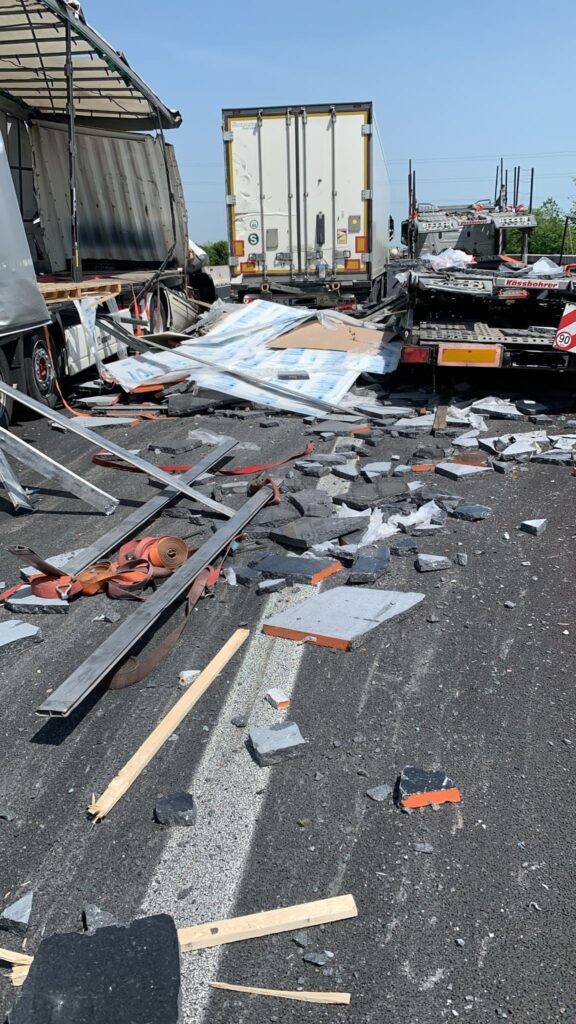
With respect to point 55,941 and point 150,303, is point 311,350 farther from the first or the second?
point 55,941

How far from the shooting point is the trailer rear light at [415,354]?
9.28 metres

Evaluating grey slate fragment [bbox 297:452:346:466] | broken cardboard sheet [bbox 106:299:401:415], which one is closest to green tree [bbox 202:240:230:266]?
broken cardboard sheet [bbox 106:299:401:415]

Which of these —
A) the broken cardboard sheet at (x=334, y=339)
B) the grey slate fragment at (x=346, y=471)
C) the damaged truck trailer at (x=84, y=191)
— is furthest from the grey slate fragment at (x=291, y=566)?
the broken cardboard sheet at (x=334, y=339)

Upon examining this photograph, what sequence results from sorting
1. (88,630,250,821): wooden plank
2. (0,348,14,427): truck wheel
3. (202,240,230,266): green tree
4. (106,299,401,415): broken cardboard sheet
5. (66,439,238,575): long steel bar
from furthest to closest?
(202,240,230,266): green tree
(106,299,401,415): broken cardboard sheet
(0,348,14,427): truck wheel
(66,439,238,575): long steel bar
(88,630,250,821): wooden plank

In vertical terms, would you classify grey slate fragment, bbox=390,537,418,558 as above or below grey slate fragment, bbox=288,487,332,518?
below

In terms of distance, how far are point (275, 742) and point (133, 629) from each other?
1.08 meters

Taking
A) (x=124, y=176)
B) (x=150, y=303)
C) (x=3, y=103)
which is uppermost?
(x=3, y=103)

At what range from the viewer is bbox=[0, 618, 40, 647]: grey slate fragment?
432 centimetres

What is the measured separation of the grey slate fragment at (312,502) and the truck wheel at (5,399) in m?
3.87

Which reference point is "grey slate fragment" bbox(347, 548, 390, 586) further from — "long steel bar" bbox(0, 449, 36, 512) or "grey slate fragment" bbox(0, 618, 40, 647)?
"long steel bar" bbox(0, 449, 36, 512)

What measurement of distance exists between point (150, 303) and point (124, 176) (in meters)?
3.48

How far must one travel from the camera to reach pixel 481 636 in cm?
418

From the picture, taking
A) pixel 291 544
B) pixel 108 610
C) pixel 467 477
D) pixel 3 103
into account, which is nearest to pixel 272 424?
pixel 467 477

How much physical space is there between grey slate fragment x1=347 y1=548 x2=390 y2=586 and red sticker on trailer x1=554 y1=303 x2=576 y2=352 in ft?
15.7
